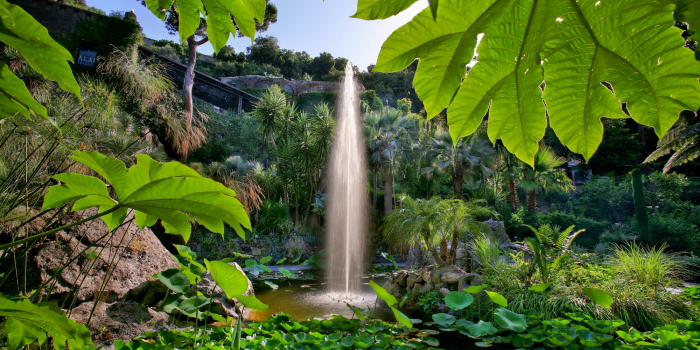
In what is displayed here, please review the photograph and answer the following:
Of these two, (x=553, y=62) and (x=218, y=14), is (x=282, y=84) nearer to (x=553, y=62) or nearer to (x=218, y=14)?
(x=218, y=14)

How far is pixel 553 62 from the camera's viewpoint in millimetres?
647

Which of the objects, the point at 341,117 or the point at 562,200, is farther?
the point at 562,200

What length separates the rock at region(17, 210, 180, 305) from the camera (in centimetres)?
259

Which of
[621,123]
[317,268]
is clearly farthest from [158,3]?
[621,123]

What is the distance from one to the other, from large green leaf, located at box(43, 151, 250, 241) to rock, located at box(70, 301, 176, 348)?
1.89 meters

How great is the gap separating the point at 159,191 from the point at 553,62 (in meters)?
0.83

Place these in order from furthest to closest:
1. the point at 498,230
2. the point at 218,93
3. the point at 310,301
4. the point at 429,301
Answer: the point at 218,93
the point at 498,230
the point at 310,301
the point at 429,301

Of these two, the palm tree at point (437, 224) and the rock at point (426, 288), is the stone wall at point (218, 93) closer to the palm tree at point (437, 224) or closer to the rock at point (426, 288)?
the palm tree at point (437, 224)

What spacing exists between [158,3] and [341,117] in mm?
11275

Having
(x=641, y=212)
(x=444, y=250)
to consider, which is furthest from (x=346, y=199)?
(x=641, y=212)

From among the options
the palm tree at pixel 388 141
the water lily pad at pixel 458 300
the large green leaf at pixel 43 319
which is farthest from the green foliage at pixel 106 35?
the large green leaf at pixel 43 319

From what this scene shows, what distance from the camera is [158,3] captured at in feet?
2.51

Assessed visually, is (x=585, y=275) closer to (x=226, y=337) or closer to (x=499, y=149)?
(x=226, y=337)

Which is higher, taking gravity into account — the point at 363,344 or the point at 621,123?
the point at 621,123
